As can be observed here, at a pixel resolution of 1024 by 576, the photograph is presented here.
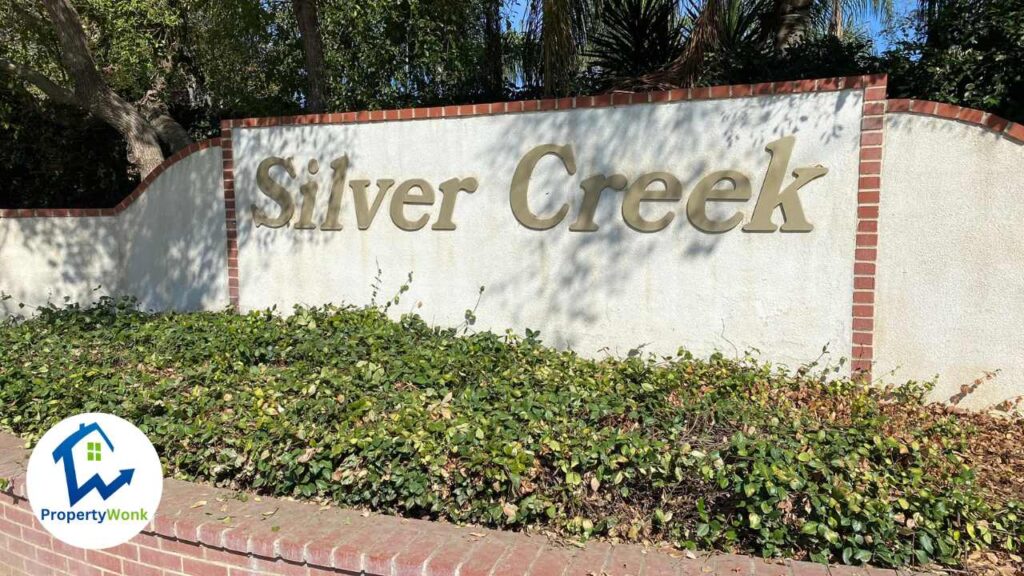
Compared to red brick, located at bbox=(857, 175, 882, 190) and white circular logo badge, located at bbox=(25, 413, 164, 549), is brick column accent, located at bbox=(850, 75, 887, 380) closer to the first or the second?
red brick, located at bbox=(857, 175, 882, 190)

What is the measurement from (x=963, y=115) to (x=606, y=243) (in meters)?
2.54

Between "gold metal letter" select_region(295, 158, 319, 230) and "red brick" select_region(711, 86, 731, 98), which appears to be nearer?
"red brick" select_region(711, 86, 731, 98)

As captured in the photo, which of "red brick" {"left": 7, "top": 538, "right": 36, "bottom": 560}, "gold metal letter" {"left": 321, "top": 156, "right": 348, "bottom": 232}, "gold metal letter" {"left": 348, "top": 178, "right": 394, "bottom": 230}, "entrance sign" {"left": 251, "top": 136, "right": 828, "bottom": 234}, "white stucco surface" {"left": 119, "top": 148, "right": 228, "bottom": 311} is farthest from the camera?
"white stucco surface" {"left": 119, "top": 148, "right": 228, "bottom": 311}

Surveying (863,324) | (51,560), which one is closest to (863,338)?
(863,324)

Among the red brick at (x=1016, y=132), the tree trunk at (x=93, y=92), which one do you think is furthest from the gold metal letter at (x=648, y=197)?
the tree trunk at (x=93, y=92)

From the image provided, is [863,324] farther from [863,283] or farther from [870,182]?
[870,182]

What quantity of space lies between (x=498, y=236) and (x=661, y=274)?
1.41 meters

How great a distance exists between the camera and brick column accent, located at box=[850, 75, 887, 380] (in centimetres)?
472

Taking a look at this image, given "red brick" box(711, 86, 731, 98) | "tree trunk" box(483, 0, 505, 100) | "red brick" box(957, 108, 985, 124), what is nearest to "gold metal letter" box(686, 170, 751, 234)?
"red brick" box(711, 86, 731, 98)

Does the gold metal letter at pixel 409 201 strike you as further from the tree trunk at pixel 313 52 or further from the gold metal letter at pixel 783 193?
the gold metal letter at pixel 783 193

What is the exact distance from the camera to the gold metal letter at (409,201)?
243 inches

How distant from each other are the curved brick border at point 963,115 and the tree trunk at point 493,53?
5.40 m

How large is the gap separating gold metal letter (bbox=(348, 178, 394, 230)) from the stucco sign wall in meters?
0.01

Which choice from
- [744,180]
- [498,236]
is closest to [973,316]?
[744,180]
